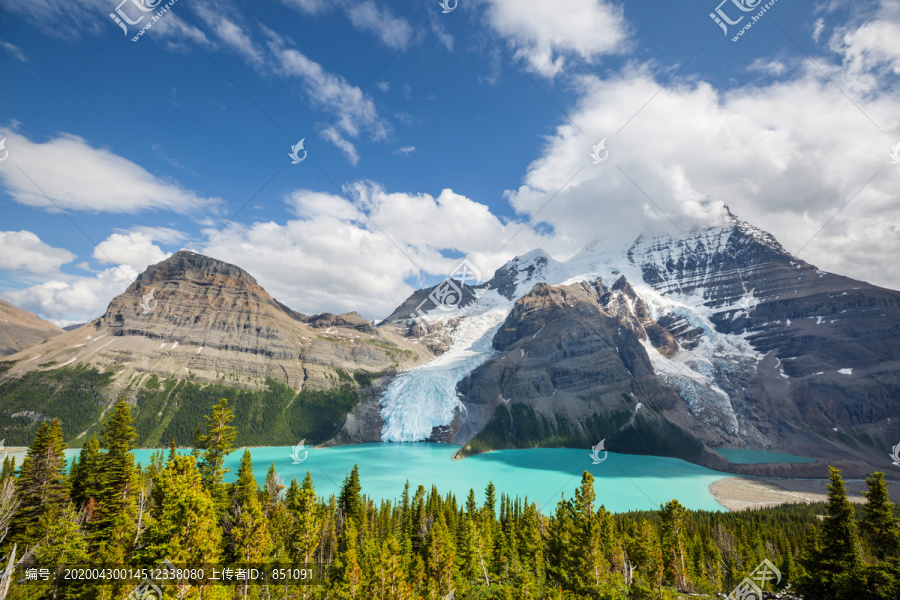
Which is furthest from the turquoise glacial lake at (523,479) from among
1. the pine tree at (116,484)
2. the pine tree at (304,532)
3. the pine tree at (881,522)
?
the pine tree at (881,522)

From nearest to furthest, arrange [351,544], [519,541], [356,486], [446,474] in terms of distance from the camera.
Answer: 1. [351,544]
2. [519,541]
3. [356,486]
4. [446,474]

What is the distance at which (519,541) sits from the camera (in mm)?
57562

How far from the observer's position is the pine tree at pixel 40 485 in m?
31.0

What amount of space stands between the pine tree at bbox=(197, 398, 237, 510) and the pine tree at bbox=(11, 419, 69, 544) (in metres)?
11.9

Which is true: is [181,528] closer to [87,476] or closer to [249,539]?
[249,539]

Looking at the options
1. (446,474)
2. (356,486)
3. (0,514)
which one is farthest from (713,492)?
(0,514)

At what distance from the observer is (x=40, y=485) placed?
107 feet

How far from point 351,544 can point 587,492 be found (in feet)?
69.0

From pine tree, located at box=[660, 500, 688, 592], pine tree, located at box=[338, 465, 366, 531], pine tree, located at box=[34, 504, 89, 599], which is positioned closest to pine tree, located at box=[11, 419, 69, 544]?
pine tree, located at box=[34, 504, 89, 599]

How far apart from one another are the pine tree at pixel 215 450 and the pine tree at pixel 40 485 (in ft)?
39.1

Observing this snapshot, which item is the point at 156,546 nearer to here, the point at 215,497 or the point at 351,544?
the point at 215,497

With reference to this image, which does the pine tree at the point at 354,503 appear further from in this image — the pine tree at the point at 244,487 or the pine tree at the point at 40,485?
the pine tree at the point at 40,485

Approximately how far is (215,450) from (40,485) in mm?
15658

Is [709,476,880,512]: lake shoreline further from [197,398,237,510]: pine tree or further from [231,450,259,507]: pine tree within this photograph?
[197,398,237,510]: pine tree
